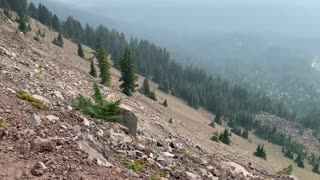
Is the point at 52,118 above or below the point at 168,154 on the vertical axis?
above

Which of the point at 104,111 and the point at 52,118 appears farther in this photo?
the point at 104,111

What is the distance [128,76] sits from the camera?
70.7 m

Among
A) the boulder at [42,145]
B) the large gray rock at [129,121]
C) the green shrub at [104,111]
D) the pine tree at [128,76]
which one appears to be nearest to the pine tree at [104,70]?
the pine tree at [128,76]

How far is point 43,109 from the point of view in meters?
20.0

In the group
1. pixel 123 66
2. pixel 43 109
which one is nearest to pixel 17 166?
pixel 43 109

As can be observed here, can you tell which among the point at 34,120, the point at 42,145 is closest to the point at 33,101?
the point at 34,120

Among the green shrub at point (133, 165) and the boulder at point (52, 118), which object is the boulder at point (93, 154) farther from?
the boulder at point (52, 118)

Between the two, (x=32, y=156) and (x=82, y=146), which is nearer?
(x=32, y=156)

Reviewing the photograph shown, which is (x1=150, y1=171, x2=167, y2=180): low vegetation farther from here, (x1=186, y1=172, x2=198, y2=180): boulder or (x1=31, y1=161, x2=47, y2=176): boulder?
(x1=31, y1=161, x2=47, y2=176): boulder

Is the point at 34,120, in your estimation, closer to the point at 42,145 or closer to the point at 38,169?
the point at 42,145

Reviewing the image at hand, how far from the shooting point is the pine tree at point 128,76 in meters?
68.9

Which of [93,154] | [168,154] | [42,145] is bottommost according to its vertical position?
[168,154]

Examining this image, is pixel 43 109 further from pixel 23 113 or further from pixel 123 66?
pixel 123 66

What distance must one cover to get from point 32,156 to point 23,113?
3.80 metres
